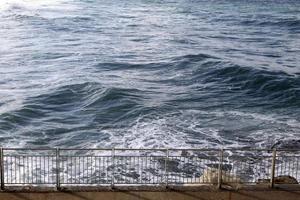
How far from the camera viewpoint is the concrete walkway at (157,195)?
46.0ft

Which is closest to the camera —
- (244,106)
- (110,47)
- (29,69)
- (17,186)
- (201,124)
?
(17,186)

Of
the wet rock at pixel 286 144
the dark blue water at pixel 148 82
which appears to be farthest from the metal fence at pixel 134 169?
the dark blue water at pixel 148 82

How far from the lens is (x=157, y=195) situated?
46.6 feet

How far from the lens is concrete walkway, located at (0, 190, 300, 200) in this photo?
46.0ft

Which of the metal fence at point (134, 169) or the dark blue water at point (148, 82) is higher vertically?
the dark blue water at point (148, 82)

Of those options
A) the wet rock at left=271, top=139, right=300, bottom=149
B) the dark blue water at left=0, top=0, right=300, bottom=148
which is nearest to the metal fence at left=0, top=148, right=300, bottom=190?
the wet rock at left=271, top=139, right=300, bottom=149

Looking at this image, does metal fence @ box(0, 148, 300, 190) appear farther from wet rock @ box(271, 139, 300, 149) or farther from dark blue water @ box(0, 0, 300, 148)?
dark blue water @ box(0, 0, 300, 148)

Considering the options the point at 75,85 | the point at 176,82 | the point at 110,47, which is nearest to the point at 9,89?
the point at 75,85

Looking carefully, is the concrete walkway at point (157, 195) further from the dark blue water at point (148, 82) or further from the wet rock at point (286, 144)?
the wet rock at point (286, 144)

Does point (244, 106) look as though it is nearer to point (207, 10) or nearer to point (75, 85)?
point (75, 85)

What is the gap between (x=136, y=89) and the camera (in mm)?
36625

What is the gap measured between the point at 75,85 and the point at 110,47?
18146 mm

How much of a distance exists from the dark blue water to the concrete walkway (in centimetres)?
1086

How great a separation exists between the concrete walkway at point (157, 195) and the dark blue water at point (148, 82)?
10.9 meters
